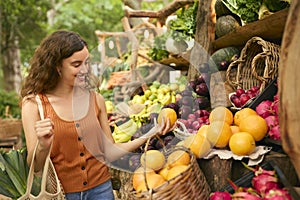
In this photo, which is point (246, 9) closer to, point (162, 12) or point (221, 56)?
point (221, 56)

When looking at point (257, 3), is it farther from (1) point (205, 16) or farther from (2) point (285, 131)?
(2) point (285, 131)

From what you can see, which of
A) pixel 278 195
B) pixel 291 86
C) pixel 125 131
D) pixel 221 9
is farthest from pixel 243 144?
pixel 221 9

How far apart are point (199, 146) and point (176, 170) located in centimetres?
30

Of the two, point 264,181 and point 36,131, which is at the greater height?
point 36,131

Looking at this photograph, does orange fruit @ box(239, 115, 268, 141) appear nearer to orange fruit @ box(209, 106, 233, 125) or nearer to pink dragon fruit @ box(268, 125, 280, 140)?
pink dragon fruit @ box(268, 125, 280, 140)

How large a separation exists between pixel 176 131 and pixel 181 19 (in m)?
2.57

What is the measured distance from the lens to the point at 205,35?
13.2 ft

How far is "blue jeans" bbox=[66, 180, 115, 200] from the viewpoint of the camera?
245cm

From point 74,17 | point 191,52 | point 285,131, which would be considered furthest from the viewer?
point 74,17

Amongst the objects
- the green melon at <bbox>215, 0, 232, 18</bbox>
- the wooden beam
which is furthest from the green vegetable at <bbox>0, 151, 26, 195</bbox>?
the wooden beam

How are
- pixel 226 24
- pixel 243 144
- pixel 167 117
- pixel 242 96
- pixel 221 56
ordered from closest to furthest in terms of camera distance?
pixel 243 144
pixel 167 117
pixel 242 96
pixel 226 24
pixel 221 56

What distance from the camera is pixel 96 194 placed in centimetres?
252

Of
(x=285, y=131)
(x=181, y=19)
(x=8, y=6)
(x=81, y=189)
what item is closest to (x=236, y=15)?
(x=181, y=19)

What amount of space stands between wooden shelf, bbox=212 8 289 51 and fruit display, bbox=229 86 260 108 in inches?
16.3
